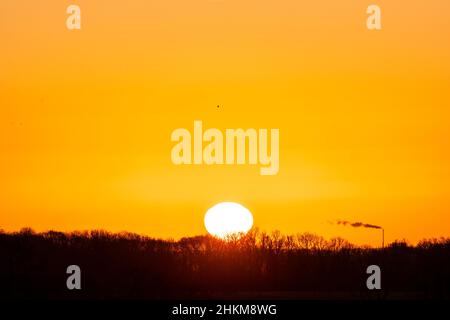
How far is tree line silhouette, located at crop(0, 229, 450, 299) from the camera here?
121625 mm

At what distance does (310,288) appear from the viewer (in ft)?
432

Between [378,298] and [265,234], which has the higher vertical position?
[265,234]

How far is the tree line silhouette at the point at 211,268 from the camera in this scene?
12162 centimetres

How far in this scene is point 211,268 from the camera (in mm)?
132875
